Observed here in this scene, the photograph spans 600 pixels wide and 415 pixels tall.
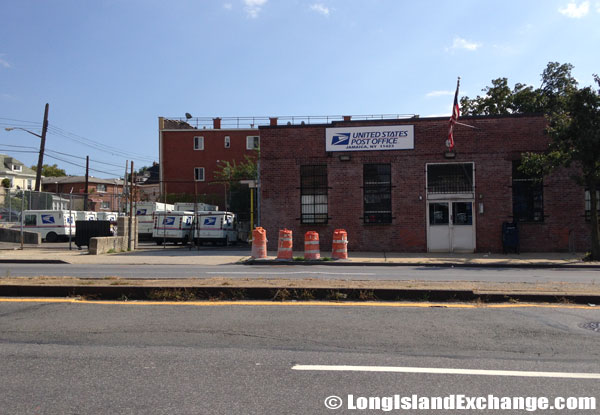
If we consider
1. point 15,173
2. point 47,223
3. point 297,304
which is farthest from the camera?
point 15,173

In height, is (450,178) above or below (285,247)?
above

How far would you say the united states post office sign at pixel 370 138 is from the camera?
20.9m

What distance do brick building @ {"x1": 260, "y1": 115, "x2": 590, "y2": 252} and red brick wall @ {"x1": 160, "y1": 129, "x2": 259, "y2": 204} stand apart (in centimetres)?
3534

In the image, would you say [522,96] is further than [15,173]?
No

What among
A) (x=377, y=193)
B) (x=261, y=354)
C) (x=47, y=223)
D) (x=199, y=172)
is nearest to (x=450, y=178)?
(x=377, y=193)

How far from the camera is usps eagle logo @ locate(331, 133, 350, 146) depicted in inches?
837

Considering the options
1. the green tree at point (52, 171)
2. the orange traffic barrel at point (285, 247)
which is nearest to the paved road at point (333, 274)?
the orange traffic barrel at point (285, 247)

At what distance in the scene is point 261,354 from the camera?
17.1ft

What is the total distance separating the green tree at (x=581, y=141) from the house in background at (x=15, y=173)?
68.9m

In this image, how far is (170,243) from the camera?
3108 cm

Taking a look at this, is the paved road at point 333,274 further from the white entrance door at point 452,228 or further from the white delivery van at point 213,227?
the white delivery van at point 213,227

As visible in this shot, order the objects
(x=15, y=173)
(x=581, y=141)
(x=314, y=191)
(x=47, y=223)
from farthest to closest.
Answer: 1. (x=15, y=173)
2. (x=47, y=223)
3. (x=314, y=191)
4. (x=581, y=141)

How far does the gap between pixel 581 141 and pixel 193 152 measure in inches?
1783

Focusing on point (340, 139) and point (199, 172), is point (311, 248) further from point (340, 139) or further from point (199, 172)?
Result: point (199, 172)
